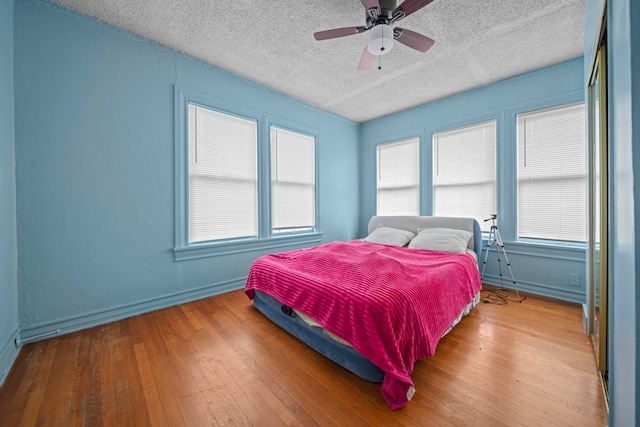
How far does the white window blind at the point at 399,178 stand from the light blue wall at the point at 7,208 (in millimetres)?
4633

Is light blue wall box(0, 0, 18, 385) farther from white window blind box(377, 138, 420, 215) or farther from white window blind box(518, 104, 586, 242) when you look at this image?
white window blind box(518, 104, 586, 242)

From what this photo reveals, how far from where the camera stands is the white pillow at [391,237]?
3549 mm

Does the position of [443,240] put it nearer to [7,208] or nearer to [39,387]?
[39,387]

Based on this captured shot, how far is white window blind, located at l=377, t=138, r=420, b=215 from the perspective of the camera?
4.33 metres

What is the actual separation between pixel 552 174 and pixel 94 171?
5078 mm

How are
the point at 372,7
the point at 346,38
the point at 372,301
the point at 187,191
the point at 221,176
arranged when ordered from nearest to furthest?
the point at 372,301
the point at 372,7
the point at 346,38
the point at 187,191
the point at 221,176

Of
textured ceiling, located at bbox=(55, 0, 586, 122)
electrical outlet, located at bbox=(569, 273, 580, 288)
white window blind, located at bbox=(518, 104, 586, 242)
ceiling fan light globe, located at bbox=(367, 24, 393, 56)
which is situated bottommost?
electrical outlet, located at bbox=(569, 273, 580, 288)

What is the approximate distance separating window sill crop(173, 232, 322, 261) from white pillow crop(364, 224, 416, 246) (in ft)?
3.53

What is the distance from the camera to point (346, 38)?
257 centimetres

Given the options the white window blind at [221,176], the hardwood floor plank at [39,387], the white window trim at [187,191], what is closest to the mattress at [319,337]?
the white window trim at [187,191]

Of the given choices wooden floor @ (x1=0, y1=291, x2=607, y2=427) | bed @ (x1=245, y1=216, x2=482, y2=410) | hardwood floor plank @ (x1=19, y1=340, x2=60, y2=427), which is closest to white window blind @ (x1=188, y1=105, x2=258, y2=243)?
bed @ (x1=245, y1=216, x2=482, y2=410)

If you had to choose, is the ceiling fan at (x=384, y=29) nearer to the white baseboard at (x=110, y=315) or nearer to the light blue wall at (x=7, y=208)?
the light blue wall at (x=7, y=208)

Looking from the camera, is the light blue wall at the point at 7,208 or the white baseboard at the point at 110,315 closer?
the light blue wall at the point at 7,208

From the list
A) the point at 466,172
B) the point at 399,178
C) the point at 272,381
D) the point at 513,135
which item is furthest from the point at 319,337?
the point at 513,135
